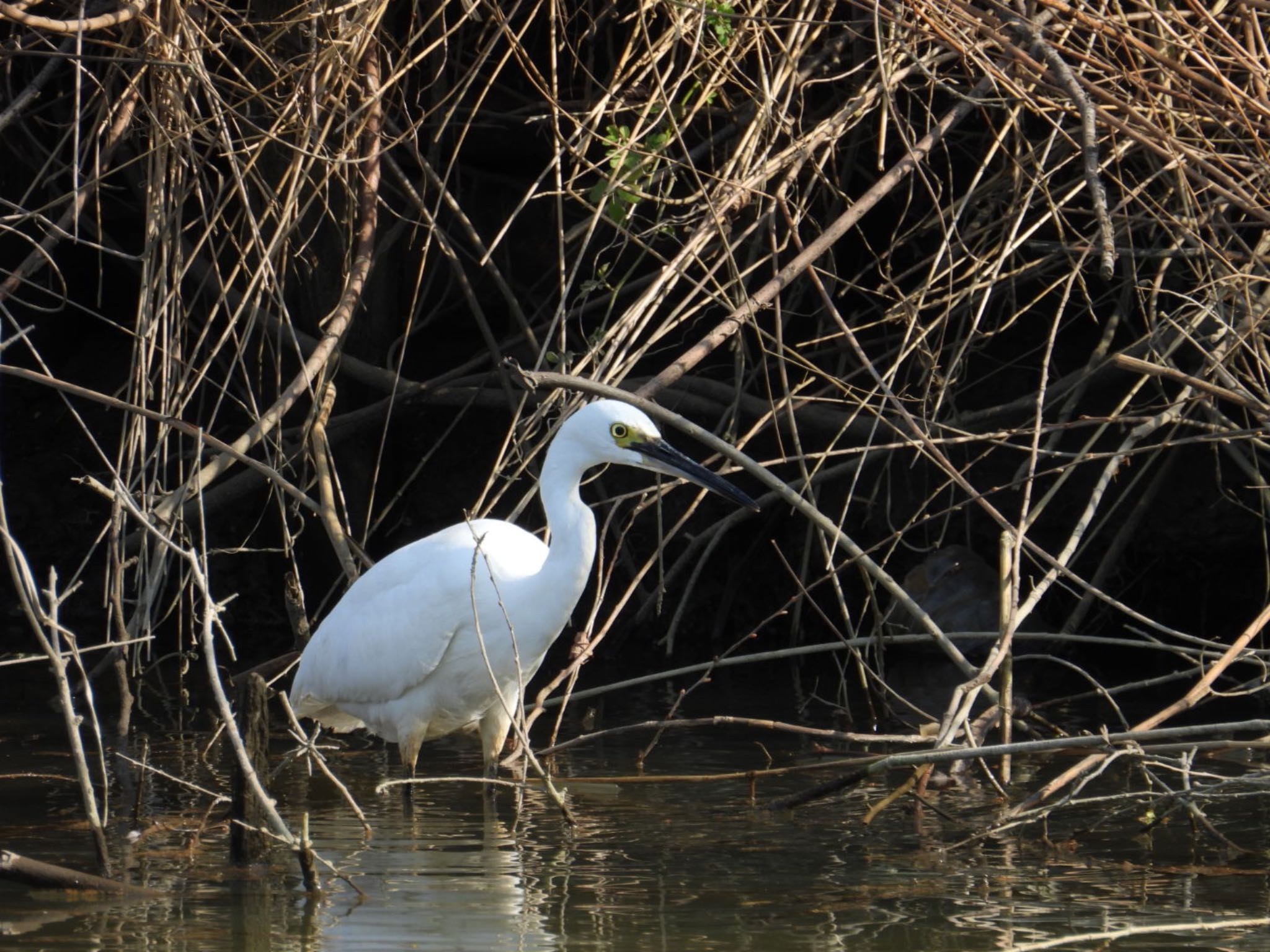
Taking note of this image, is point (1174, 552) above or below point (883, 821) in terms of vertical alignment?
above

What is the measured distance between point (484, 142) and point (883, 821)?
4.75 meters

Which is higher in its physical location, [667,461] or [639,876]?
[667,461]

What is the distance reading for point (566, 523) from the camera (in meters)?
5.13

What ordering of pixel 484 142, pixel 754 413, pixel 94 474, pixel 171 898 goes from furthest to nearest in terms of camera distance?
pixel 94 474, pixel 484 142, pixel 754 413, pixel 171 898

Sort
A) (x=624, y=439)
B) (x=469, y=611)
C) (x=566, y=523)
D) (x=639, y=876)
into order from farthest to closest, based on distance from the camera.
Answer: (x=469, y=611)
(x=566, y=523)
(x=624, y=439)
(x=639, y=876)

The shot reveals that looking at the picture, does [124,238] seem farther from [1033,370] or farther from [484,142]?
[1033,370]

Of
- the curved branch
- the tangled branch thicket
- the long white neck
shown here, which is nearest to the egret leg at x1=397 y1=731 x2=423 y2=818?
the tangled branch thicket

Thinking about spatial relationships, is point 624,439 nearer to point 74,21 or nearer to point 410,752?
point 410,752

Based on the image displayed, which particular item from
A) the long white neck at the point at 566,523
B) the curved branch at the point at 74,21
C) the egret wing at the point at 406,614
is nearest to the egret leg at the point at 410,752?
the egret wing at the point at 406,614

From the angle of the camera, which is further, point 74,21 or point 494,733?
point 494,733

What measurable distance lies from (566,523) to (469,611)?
1.55ft

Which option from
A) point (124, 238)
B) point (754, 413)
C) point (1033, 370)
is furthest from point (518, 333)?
point (124, 238)

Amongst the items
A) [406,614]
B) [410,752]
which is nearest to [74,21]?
[406,614]

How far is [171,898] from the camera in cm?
401
